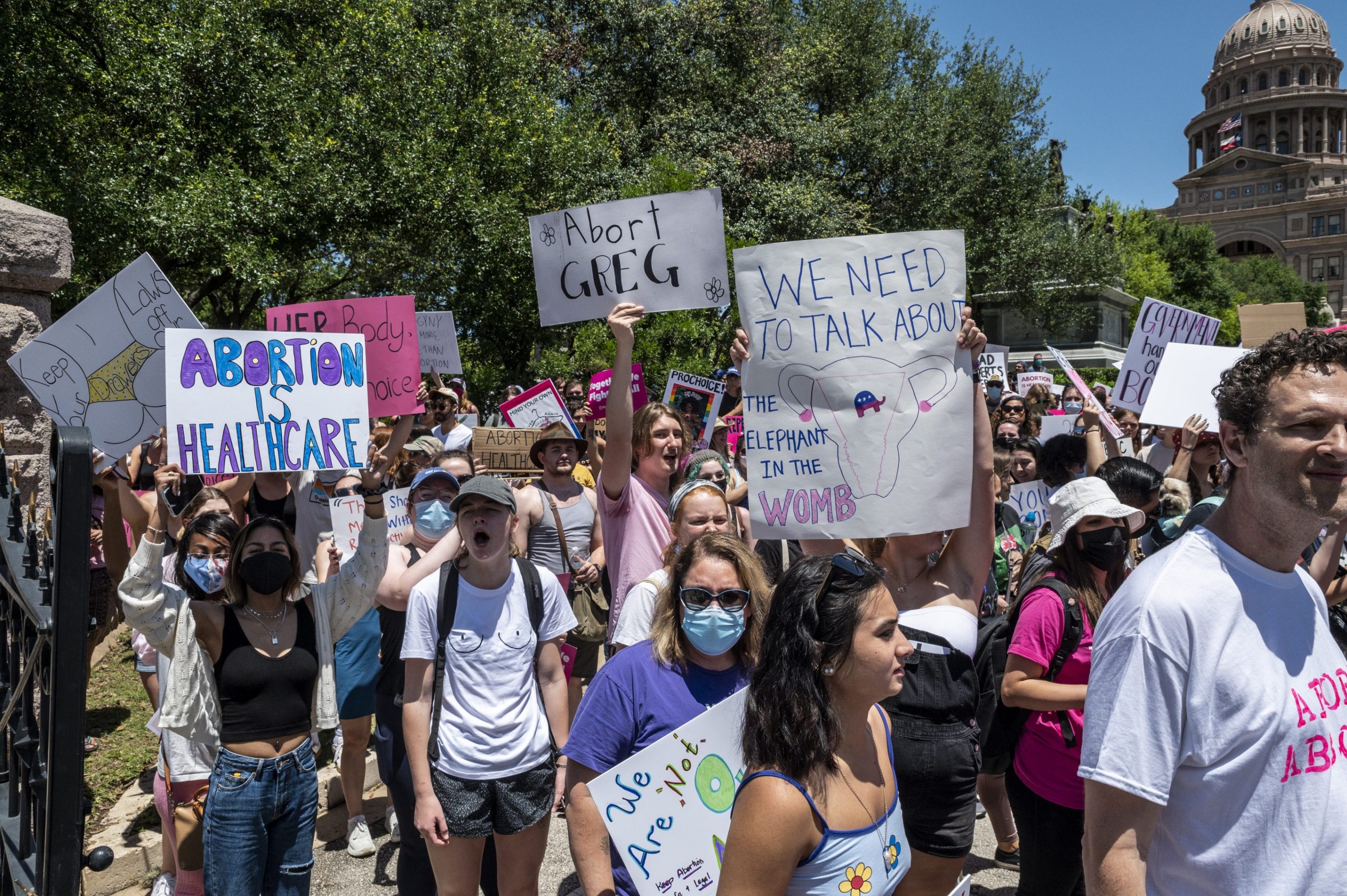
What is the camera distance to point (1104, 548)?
3533mm

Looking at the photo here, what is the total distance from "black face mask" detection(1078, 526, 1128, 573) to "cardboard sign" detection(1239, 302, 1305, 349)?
457 cm

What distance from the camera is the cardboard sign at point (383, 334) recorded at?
17.3 ft

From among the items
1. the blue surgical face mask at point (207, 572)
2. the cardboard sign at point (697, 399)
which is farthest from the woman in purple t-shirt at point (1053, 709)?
the cardboard sign at point (697, 399)

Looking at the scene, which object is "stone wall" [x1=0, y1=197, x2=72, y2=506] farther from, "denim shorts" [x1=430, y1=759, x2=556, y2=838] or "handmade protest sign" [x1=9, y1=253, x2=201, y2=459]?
"denim shorts" [x1=430, y1=759, x2=556, y2=838]

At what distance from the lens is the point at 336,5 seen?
15.9 meters

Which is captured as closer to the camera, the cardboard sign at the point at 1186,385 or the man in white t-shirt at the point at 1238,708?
the man in white t-shirt at the point at 1238,708

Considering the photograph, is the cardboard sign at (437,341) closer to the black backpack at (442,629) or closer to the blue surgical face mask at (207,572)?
the blue surgical face mask at (207,572)

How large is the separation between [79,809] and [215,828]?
1.78m

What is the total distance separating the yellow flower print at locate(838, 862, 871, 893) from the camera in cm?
199

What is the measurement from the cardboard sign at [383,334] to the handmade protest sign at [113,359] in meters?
0.87

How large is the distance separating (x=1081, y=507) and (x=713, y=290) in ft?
6.29

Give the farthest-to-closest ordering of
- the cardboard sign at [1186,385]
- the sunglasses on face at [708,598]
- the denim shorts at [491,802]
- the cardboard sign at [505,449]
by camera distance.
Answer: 1. the cardboard sign at [505,449]
2. the cardboard sign at [1186,385]
3. the denim shorts at [491,802]
4. the sunglasses on face at [708,598]

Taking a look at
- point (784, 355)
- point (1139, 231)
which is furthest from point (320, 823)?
point (1139, 231)

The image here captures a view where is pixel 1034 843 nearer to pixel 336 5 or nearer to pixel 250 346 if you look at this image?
pixel 250 346
